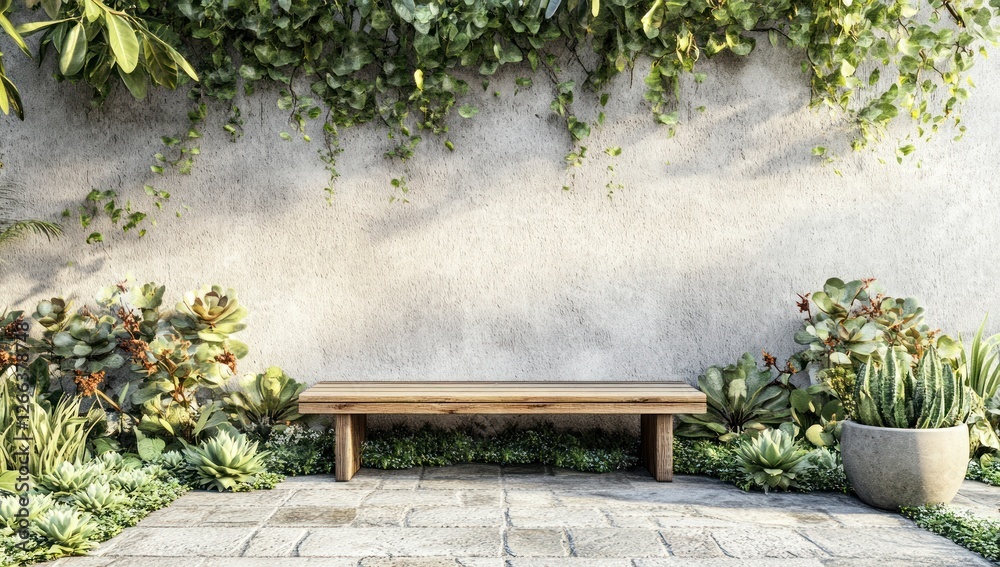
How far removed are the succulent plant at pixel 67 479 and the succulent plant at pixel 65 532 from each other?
424 millimetres

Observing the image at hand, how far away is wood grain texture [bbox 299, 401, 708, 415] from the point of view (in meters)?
3.57

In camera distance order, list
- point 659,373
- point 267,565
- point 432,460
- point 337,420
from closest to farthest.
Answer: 1. point 267,565
2. point 337,420
3. point 432,460
4. point 659,373

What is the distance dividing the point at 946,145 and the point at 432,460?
3.45 m

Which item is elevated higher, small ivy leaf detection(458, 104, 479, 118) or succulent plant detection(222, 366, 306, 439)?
small ivy leaf detection(458, 104, 479, 118)

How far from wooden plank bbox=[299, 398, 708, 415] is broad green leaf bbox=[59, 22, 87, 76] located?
5.93 feet

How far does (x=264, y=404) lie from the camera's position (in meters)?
4.10

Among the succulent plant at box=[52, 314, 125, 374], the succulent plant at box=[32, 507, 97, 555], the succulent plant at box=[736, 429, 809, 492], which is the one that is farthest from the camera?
the succulent plant at box=[52, 314, 125, 374]

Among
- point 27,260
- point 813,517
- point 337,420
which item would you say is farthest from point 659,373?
point 27,260

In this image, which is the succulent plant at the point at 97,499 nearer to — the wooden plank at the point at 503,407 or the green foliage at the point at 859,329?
the wooden plank at the point at 503,407

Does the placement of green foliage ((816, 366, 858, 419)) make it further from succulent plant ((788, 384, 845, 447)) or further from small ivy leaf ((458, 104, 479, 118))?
small ivy leaf ((458, 104, 479, 118))

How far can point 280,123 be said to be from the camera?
432 cm

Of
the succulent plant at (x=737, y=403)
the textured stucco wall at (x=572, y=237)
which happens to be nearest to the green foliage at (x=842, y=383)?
the succulent plant at (x=737, y=403)

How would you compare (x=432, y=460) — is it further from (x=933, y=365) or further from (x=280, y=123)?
(x=933, y=365)

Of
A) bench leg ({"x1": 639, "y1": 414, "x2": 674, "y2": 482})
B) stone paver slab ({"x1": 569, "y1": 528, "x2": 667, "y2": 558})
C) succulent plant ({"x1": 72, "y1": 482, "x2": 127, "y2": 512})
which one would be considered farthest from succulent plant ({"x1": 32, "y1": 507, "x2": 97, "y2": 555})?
bench leg ({"x1": 639, "y1": 414, "x2": 674, "y2": 482})
